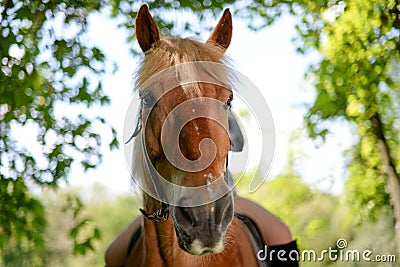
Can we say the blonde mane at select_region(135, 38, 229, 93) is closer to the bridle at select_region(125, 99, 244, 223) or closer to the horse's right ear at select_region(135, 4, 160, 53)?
the horse's right ear at select_region(135, 4, 160, 53)

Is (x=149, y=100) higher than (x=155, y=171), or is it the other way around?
(x=149, y=100)

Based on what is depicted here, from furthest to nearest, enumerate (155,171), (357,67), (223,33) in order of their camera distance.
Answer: (357,67) → (223,33) → (155,171)

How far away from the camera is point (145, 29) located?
9.78 ft

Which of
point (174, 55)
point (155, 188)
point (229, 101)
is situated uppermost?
point (174, 55)

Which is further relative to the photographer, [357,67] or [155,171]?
[357,67]

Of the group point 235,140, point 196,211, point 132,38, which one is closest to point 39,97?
point 132,38

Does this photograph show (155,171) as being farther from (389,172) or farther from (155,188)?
(389,172)

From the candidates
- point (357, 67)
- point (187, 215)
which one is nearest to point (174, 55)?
point (187, 215)

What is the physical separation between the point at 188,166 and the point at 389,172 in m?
4.03

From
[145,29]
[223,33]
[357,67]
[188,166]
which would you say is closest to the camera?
[188,166]

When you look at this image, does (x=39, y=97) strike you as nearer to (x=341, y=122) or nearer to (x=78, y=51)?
(x=78, y=51)

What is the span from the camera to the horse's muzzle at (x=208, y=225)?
2.28m

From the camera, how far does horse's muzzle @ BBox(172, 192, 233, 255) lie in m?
2.28

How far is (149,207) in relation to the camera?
2.84 m
